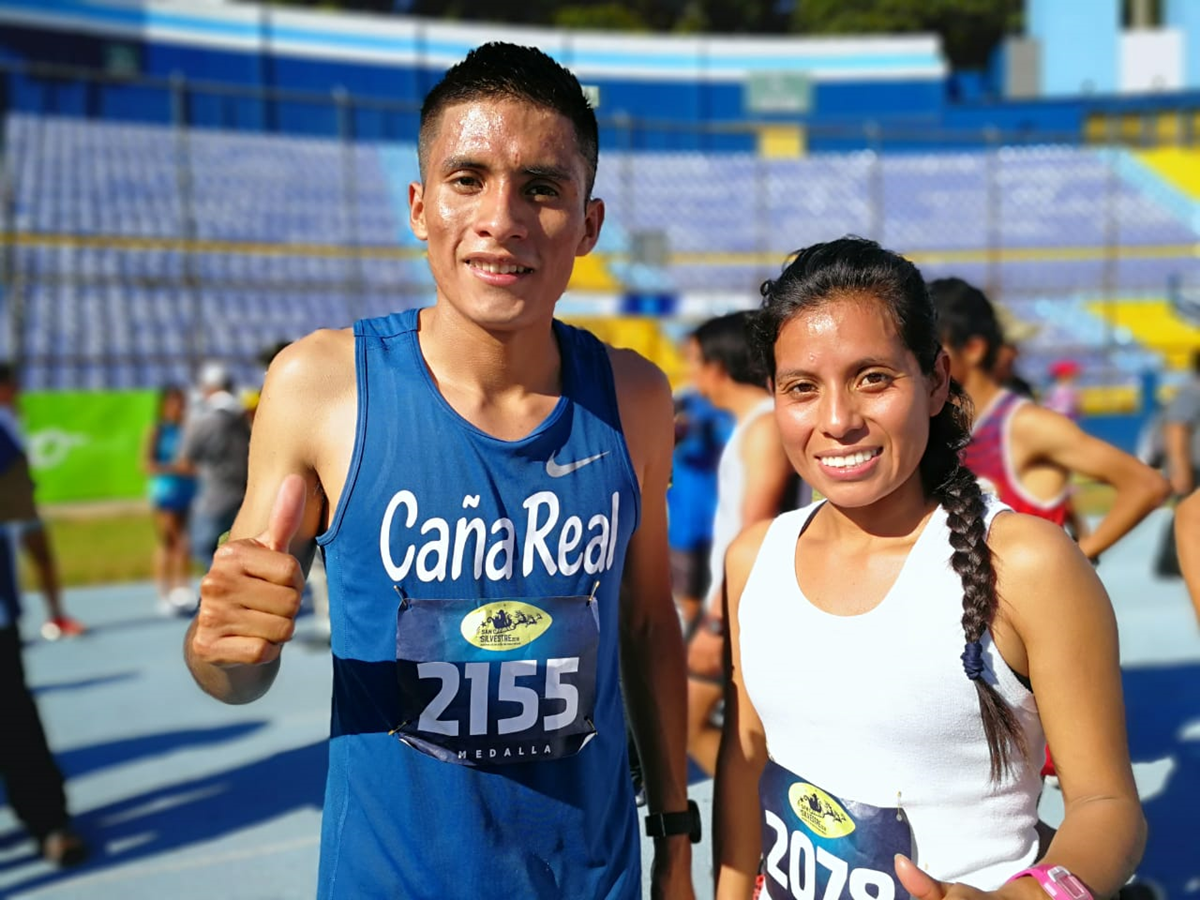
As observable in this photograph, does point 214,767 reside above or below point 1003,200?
below

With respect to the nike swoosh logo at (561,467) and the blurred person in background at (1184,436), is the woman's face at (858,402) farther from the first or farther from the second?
the blurred person in background at (1184,436)

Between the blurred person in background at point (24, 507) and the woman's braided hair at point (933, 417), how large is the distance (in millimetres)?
4362

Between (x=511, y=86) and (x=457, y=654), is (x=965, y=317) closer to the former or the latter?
(x=511, y=86)

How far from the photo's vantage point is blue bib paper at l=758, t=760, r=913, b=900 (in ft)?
5.75

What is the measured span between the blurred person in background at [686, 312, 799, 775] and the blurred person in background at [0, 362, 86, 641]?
3.15 metres

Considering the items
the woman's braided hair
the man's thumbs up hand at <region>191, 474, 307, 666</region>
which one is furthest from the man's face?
the man's thumbs up hand at <region>191, 474, 307, 666</region>

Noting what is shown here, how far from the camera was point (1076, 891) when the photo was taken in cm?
149

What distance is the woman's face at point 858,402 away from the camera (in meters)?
1.78

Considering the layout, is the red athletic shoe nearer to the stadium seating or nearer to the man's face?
the man's face

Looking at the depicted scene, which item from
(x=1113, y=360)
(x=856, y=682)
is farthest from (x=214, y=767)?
(x=1113, y=360)

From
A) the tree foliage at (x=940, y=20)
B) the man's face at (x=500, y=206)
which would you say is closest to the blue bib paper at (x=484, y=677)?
the man's face at (x=500, y=206)

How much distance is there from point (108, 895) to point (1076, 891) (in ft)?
12.3

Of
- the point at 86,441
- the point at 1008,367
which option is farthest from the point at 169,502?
the point at 1008,367

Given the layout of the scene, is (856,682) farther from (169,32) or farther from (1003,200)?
(169,32)
